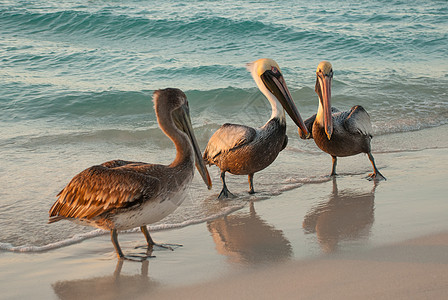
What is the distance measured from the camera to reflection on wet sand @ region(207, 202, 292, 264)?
152 inches

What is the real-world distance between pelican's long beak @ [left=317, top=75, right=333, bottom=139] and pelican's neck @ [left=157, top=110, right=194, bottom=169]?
2.31 m

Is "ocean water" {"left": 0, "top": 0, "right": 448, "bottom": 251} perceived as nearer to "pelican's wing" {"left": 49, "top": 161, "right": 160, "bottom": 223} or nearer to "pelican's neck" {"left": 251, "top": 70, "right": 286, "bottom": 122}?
"pelican's wing" {"left": 49, "top": 161, "right": 160, "bottom": 223}

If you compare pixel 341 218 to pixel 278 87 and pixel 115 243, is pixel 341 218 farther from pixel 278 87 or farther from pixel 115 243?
pixel 115 243

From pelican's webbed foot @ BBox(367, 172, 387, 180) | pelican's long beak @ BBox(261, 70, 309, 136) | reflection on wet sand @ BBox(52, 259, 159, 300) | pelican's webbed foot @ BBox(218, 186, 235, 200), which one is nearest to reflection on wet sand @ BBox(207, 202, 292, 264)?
pelican's webbed foot @ BBox(218, 186, 235, 200)

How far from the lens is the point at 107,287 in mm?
3471

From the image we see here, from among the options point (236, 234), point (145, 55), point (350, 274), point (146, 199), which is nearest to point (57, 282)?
point (146, 199)

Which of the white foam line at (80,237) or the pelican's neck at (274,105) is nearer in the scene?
the white foam line at (80,237)

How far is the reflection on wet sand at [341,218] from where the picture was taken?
4164 millimetres

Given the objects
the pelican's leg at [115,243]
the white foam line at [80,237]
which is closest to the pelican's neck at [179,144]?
the pelican's leg at [115,243]

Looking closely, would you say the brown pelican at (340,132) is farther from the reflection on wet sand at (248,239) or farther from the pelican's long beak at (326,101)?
the reflection on wet sand at (248,239)

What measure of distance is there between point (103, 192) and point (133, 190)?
0.23 meters

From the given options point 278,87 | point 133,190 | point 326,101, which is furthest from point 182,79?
point 133,190

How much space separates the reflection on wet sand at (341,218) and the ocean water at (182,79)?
0.69m

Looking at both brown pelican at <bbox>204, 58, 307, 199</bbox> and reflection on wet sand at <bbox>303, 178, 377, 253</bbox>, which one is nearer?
reflection on wet sand at <bbox>303, 178, 377, 253</bbox>
